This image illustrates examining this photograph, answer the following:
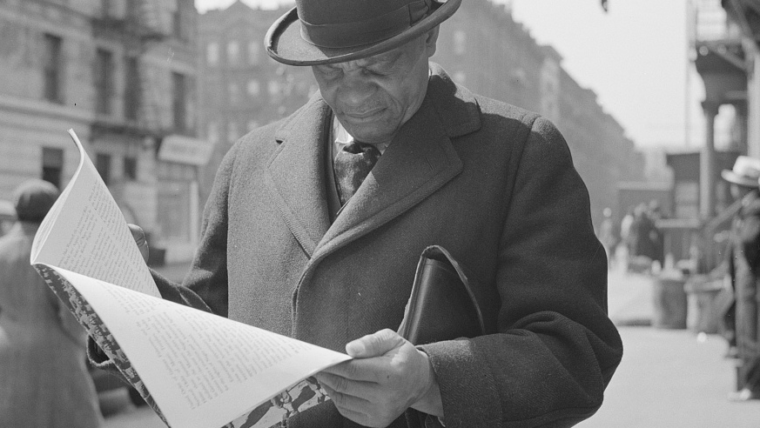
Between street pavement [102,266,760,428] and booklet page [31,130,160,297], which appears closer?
booklet page [31,130,160,297]

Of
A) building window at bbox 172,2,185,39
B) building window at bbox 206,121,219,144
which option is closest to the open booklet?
building window at bbox 172,2,185,39

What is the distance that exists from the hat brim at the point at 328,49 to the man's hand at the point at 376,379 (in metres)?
0.57

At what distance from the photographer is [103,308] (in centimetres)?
141

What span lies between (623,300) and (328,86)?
13.8 meters

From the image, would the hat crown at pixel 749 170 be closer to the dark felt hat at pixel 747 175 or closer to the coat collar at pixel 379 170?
the dark felt hat at pixel 747 175

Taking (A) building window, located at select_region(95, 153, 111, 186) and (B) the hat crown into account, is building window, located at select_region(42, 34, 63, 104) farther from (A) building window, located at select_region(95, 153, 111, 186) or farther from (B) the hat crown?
(B) the hat crown

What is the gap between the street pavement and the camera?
6.63m

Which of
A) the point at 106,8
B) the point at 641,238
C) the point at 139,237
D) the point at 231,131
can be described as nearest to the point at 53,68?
the point at 106,8

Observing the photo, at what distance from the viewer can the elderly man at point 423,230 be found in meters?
1.76

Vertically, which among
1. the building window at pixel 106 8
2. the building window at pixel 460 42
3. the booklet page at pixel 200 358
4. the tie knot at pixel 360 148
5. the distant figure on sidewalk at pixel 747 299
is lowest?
the distant figure on sidewalk at pixel 747 299

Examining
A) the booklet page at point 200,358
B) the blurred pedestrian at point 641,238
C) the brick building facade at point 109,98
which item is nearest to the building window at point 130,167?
the brick building facade at point 109,98

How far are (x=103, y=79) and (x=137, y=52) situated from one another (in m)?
0.27

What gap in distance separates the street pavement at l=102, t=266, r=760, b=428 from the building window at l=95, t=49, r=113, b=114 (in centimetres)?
209

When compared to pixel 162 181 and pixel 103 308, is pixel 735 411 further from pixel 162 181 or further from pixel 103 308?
pixel 103 308
